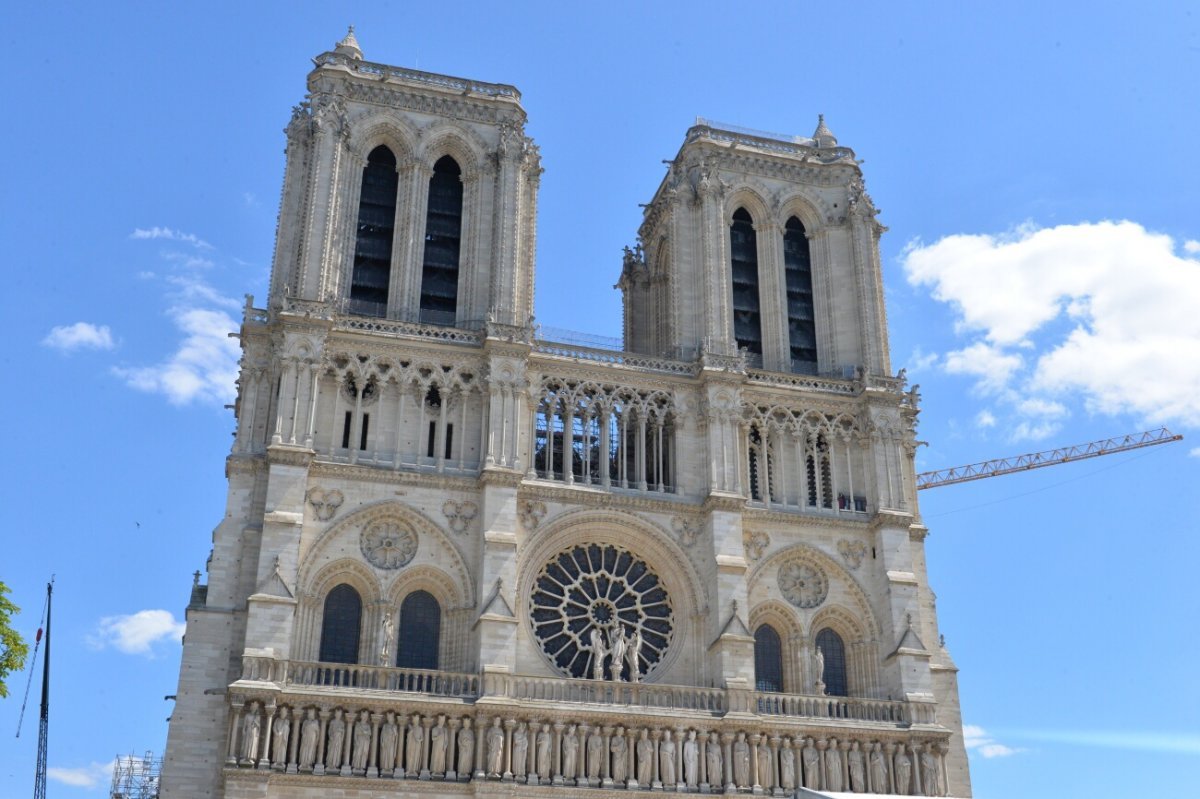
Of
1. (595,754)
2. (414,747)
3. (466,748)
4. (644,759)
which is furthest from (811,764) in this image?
(414,747)

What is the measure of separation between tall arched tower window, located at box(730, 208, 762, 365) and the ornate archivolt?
8554mm

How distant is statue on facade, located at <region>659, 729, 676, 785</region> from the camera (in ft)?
118

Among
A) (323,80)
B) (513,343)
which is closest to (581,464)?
(513,343)

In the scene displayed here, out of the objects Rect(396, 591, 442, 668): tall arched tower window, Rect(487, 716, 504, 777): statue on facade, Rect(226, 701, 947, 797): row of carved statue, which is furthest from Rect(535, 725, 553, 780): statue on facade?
Rect(396, 591, 442, 668): tall arched tower window

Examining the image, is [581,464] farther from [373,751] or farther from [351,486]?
[373,751]

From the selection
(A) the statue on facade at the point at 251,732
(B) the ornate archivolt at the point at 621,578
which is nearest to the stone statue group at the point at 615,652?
(B) the ornate archivolt at the point at 621,578

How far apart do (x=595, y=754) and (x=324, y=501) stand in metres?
10.5

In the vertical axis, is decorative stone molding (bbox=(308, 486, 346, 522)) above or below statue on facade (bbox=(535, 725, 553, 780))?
above

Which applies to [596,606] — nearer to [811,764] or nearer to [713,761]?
[713,761]

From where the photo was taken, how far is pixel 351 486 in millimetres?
38156

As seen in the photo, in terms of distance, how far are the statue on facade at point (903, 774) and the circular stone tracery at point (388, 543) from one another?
15.3 m

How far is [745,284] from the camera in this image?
153 feet

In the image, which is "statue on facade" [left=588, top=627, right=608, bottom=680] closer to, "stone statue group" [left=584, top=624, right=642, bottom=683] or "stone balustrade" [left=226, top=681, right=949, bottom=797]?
"stone statue group" [left=584, top=624, right=642, bottom=683]

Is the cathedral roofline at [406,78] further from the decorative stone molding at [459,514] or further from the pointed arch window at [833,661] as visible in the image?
the pointed arch window at [833,661]
